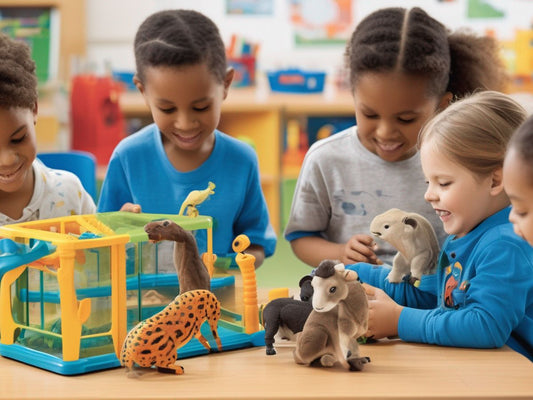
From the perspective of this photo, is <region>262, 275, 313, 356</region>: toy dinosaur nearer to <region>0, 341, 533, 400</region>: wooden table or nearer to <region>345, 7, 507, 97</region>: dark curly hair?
<region>0, 341, 533, 400</region>: wooden table

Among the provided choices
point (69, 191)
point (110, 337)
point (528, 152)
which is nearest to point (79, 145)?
point (69, 191)

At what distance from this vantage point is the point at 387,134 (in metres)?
1.44

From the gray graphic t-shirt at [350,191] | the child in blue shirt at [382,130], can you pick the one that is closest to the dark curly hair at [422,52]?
the child in blue shirt at [382,130]

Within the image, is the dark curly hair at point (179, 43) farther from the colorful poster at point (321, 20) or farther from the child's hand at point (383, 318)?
the colorful poster at point (321, 20)

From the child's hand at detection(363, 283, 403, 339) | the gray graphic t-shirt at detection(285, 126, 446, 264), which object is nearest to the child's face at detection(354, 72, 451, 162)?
the gray graphic t-shirt at detection(285, 126, 446, 264)

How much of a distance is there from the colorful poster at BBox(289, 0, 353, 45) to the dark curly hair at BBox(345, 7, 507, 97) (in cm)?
260

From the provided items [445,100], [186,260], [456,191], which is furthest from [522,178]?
[445,100]

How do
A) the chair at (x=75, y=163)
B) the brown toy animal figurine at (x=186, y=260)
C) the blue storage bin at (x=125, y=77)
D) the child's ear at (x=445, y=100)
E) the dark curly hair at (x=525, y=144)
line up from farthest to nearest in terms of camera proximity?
the blue storage bin at (x=125, y=77) → the chair at (x=75, y=163) → the child's ear at (x=445, y=100) → the brown toy animal figurine at (x=186, y=260) → the dark curly hair at (x=525, y=144)

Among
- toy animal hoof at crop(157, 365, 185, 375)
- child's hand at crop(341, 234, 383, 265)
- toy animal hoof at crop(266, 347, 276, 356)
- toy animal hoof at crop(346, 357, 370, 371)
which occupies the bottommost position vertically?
toy animal hoof at crop(266, 347, 276, 356)

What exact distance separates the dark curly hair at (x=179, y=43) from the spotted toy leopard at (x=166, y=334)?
0.61 meters

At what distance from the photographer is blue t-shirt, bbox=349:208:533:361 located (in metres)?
1.06

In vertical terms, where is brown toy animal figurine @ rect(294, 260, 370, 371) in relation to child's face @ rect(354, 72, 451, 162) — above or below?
below

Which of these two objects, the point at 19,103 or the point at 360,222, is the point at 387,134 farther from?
the point at 19,103

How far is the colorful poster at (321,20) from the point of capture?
4.16 m
